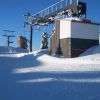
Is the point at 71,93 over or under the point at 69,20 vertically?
under

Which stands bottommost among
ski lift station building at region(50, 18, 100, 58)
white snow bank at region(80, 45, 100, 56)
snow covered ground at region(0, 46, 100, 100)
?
snow covered ground at region(0, 46, 100, 100)

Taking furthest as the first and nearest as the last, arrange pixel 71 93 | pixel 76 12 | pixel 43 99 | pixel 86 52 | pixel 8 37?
1. pixel 8 37
2. pixel 76 12
3. pixel 86 52
4. pixel 71 93
5. pixel 43 99

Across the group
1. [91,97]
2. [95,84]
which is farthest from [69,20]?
[91,97]

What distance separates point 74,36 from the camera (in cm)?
2825

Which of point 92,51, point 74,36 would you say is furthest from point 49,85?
point 74,36

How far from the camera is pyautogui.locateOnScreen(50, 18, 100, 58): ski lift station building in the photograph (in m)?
28.1

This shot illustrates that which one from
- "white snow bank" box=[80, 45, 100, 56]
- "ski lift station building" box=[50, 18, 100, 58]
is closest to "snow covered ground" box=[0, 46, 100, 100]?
"white snow bank" box=[80, 45, 100, 56]

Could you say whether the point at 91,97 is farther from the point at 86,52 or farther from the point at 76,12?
the point at 76,12

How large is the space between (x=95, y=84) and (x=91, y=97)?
1968 mm

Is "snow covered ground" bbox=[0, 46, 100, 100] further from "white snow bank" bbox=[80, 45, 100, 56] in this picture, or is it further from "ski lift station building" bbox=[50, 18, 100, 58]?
"ski lift station building" bbox=[50, 18, 100, 58]

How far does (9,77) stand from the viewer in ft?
48.5

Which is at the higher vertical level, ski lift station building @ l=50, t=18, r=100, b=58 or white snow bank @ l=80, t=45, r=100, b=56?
ski lift station building @ l=50, t=18, r=100, b=58

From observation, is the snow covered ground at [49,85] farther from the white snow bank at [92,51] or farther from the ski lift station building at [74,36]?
the ski lift station building at [74,36]

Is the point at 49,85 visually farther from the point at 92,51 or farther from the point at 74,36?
the point at 74,36
